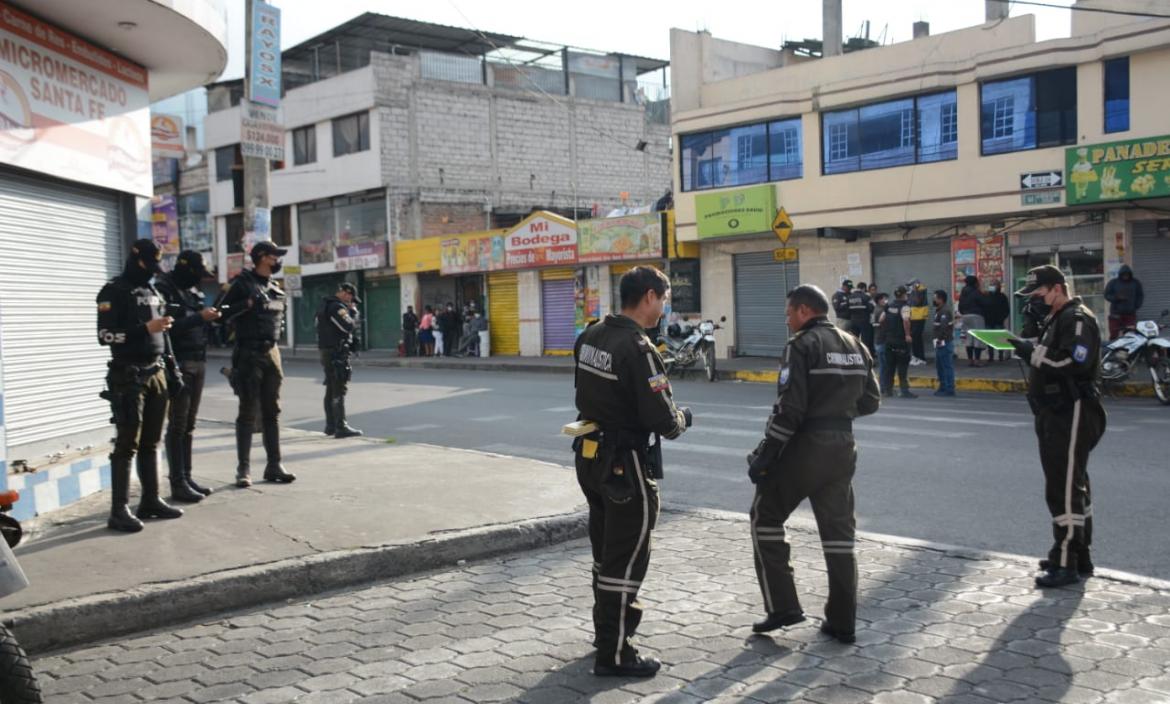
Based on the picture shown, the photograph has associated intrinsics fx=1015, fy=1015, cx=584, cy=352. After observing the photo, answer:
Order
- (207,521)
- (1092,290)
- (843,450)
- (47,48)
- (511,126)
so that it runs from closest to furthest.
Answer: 1. (843,450)
2. (207,521)
3. (47,48)
4. (1092,290)
5. (511,126)

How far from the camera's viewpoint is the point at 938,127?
70.8 ft

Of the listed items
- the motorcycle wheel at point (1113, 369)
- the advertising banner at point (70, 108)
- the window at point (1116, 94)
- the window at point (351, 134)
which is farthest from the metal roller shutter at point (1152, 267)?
the window at point (351, 134)

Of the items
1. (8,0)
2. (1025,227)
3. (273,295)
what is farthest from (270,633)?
(1025,227)

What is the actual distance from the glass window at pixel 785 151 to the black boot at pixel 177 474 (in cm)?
1868

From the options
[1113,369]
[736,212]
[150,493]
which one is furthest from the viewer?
[736,212]

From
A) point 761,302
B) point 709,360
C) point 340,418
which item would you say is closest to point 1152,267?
point 709,360

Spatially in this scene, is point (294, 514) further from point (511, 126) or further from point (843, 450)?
point (511, 126)

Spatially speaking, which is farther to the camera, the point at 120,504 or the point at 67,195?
the point at 67,195

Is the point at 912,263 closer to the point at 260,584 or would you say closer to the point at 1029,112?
the point at 1029,112

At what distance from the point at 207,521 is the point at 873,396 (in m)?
4.51

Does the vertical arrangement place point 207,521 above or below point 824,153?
below

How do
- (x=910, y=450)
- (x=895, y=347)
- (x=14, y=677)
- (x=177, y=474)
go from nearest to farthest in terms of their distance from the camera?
1. (x=14, y=677)
2. (x=177, y=474)
3. (x=910, y=450)
4. (x=895, y=347)

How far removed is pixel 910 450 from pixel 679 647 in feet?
21.2

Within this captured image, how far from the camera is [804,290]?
5.02 m
